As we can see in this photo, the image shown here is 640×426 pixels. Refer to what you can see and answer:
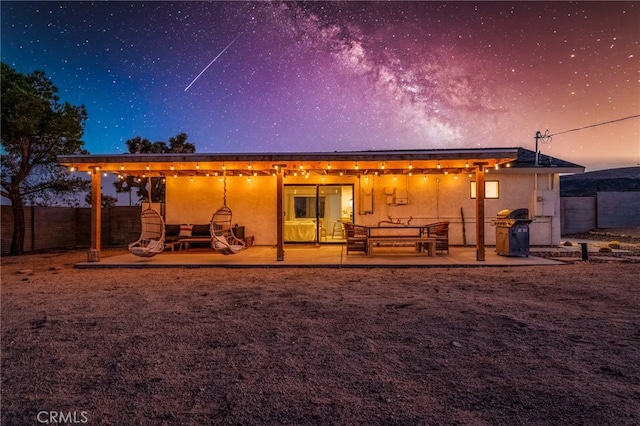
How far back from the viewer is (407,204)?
42.5ft

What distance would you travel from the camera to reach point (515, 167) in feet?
40.5

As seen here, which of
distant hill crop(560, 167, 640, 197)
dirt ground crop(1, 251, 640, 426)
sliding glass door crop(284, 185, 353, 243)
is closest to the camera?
dirt ground crop(1, 251, 640, 426)

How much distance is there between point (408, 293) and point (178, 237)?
26.9ft

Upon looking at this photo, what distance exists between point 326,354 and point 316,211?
10.1 meters

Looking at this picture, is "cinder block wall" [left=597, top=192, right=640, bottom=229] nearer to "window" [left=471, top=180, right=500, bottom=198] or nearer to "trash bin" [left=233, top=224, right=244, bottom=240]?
"window" [left=471, top=180, right=500, bottom=198]

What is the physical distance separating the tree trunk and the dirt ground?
7026 mm

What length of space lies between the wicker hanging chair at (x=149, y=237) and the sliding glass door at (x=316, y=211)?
14.4 ft

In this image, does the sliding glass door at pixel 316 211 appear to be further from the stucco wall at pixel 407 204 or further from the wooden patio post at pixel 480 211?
the wooden patio post at pixel 480 211

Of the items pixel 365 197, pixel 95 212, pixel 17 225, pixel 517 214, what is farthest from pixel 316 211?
pixel 17 225

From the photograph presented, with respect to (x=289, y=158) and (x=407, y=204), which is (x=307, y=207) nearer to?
(x=407, y=204)

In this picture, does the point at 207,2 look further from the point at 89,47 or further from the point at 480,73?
the point at 480,73

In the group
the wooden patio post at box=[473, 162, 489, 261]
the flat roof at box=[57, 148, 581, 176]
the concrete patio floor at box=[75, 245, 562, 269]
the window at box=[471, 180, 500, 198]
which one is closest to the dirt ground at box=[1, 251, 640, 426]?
the concrete patio floor at box=[75, 245, 562, 269]

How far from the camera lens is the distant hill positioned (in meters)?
41.7

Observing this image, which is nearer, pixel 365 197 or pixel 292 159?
pixel 292 159
